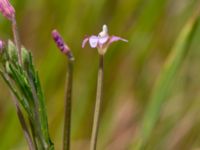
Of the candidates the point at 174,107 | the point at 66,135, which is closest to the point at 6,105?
the point at 174,107

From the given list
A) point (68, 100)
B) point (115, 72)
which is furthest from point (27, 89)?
point (115, 72)

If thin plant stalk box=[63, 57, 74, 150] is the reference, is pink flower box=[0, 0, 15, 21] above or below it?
above

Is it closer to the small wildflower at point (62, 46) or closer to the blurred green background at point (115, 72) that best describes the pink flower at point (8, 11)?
the small wildflower at point (62, 46)

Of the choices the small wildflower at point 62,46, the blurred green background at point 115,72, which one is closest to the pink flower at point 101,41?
the small wildflower at point 62,46

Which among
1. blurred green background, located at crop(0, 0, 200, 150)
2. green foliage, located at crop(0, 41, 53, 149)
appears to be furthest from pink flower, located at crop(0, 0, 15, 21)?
blurred green background, located at crop(0, 0, 200, 150)

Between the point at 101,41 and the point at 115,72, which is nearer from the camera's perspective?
the point at 101,41

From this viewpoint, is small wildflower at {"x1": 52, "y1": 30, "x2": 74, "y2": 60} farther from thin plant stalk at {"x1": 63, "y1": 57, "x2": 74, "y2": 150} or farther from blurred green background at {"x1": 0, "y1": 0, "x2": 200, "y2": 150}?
blurred green background at {"x1": 0, "y1": 0, "x2": 200, "y2": 150}

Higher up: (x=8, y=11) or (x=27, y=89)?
(x=8, y=11)

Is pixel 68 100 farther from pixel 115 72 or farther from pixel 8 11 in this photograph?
pixel 115 72

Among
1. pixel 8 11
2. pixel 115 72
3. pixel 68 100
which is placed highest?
pixel 115 72
